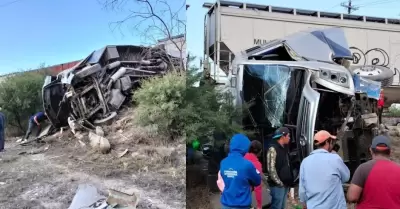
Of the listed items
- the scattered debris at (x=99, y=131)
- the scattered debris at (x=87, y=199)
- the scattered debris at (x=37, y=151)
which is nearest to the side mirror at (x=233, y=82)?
the scattered debris at (x=99, y=131)

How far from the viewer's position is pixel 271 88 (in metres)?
4.48

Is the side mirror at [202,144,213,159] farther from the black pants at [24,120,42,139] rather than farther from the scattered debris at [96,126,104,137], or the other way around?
the black pants at [24,120,42,139]

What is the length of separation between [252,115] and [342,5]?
309 cm

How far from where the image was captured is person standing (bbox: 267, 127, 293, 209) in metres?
3.71

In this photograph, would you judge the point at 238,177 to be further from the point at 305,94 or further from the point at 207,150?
the point at 207,150

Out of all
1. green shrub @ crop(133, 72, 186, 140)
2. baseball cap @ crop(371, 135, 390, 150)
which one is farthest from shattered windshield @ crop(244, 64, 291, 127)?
baseball cap @ crop(371, 135, 390, 150)

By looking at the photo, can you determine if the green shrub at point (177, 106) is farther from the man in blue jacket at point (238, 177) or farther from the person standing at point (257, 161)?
the man in blue jacket at point (238, 177)

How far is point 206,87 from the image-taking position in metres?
4.34

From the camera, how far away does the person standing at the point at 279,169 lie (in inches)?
146

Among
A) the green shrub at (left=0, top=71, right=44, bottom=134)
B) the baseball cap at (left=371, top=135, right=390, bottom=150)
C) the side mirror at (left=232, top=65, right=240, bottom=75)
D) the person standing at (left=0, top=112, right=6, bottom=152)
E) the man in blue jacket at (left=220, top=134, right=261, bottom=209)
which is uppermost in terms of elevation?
the side mirror at (left=232, top=65, right=240, bottom=75)

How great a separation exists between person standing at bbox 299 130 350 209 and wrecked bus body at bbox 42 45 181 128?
1639mm

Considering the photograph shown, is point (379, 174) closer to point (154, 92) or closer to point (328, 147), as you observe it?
point (328, 147)

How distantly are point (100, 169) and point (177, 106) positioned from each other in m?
0.85

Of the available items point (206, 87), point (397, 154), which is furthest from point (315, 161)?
point (397, 154)
